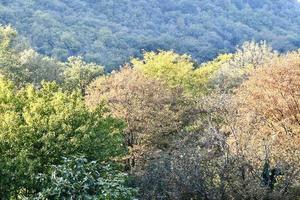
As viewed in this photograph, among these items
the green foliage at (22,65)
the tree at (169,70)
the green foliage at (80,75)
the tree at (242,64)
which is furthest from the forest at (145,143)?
the tree at (242,64)

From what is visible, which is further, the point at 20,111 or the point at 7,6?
the point at 7,6

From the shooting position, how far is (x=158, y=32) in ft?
521

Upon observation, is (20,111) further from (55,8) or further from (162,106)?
(55,8)

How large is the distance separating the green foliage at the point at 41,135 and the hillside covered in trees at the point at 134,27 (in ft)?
252

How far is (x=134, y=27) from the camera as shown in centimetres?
15375

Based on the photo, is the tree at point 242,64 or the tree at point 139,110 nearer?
the tree at point 139,110

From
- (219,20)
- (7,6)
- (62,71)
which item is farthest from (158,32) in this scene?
(62,71)

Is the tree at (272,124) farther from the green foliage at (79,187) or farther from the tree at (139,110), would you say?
the green foliage at (79,187)

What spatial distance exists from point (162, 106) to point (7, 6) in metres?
90.8

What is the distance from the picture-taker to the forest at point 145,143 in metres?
20.4

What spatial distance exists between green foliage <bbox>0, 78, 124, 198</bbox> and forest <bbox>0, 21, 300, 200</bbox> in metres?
0.05

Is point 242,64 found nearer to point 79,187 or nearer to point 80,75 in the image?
point 80,75

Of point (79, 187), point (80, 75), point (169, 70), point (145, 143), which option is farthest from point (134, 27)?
point (79, 187)

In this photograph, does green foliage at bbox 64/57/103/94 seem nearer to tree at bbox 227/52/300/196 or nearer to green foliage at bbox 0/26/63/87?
green foliage at bbox 0/26/63/87
